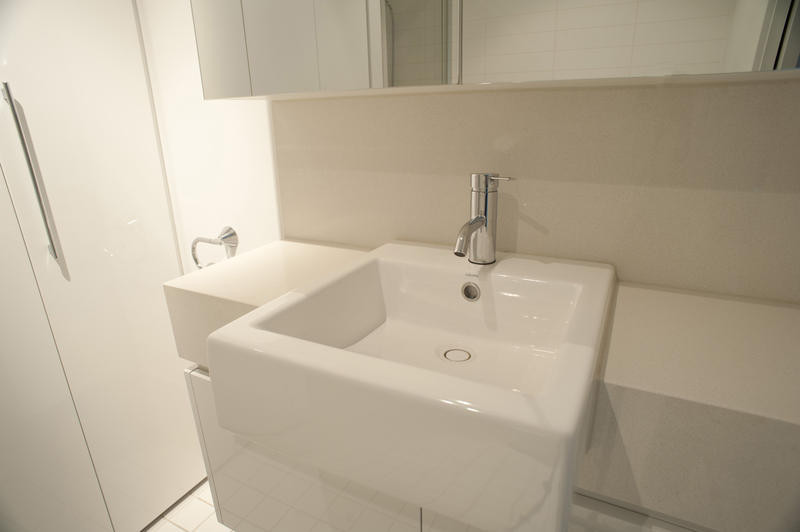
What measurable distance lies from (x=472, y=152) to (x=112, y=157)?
109cm

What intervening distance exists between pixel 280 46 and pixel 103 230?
85 centimetres

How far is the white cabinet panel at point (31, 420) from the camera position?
3.77 ft

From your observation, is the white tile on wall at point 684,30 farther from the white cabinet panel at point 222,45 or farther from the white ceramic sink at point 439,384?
the white cabinet panel at point 222,45

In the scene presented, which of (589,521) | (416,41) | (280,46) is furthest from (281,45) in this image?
(589,521)

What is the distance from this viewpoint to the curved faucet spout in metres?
0.73

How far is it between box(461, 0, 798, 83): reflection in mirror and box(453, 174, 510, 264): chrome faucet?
181 mm

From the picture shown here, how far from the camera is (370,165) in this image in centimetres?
106

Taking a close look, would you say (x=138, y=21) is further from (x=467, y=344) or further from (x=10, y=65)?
(x=467, y=344)

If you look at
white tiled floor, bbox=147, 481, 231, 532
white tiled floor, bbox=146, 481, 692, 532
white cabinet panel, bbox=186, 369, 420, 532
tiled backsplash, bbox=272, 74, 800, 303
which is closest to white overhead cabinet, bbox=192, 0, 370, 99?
tiled backsplash, bbox=272, 74, 800, 303

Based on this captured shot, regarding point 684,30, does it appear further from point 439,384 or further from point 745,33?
point 439,384

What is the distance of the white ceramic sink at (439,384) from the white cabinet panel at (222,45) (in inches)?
19.8

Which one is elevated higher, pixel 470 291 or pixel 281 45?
pixel 281 45

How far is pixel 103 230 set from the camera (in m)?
1.33

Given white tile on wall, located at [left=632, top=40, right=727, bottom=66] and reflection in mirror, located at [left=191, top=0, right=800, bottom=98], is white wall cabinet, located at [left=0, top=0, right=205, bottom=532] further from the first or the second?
white tile on wall, located at [left=632, top=40, right=727, bottom=66]
